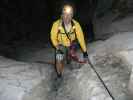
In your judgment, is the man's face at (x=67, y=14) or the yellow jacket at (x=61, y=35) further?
the yellow jacket at (x=61, y=35)

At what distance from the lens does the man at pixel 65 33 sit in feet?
22.6

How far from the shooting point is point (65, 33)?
6.95 meters

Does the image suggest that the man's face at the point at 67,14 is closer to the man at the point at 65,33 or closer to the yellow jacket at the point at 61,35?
the man at the point at 65,33

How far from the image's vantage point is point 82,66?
293 inches

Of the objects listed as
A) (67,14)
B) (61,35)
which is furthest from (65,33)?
(67,14)

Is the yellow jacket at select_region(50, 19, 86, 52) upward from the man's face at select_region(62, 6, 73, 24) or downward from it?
downward

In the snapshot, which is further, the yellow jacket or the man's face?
the yellow jacket

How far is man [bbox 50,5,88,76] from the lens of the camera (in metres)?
6.88

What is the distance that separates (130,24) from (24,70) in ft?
13.2

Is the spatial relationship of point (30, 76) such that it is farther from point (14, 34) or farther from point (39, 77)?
point (14, 34)

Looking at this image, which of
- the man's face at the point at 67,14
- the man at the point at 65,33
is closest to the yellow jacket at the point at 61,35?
the man at the point at 65,33

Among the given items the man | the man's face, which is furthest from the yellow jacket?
the man's face

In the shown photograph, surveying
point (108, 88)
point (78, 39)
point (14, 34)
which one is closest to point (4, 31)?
point (14, 34)

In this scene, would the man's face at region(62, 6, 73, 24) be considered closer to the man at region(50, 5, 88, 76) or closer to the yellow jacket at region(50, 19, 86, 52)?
the man at region(50, 5, 88, 76)
